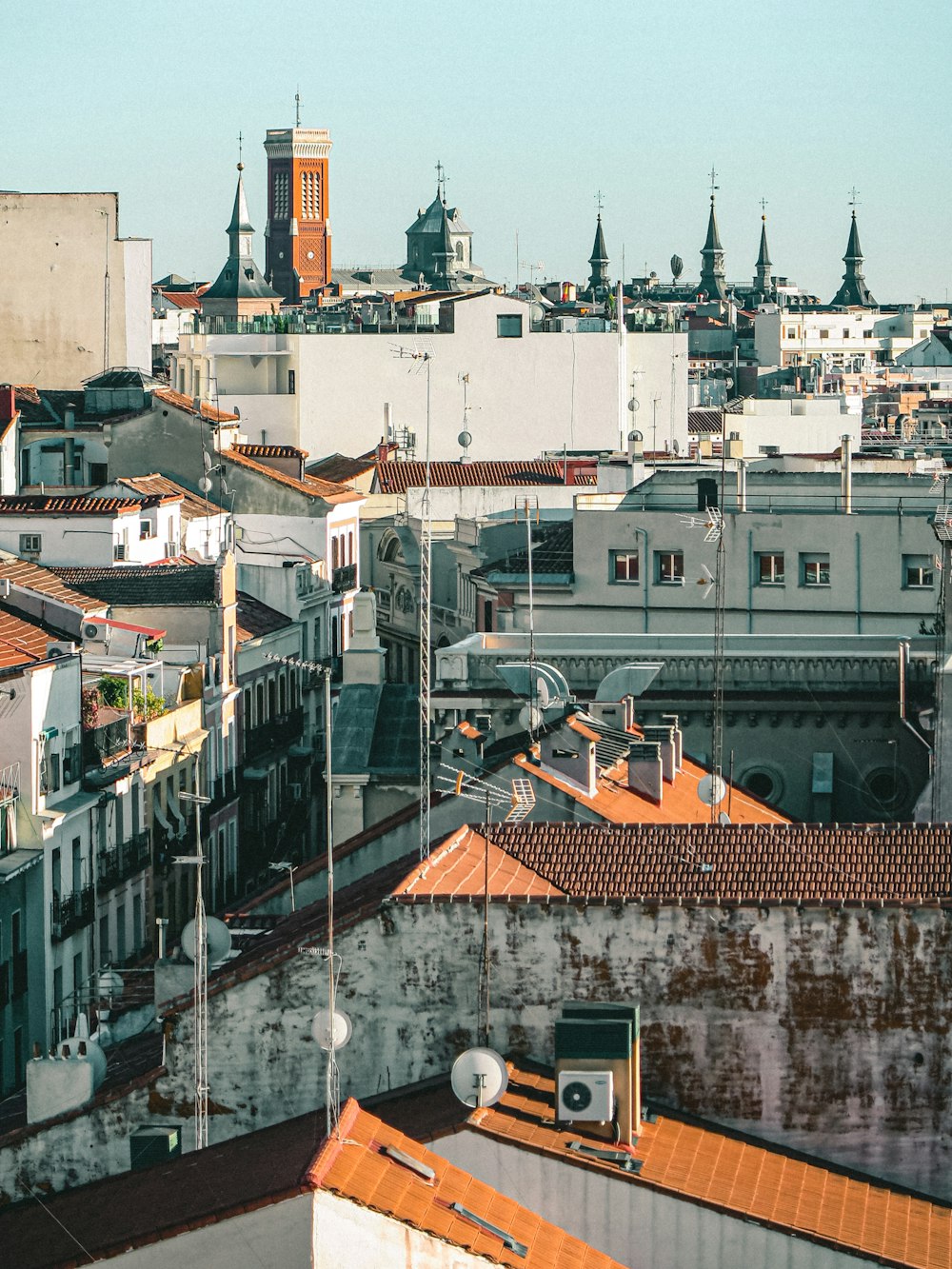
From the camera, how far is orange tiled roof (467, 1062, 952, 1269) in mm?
18688

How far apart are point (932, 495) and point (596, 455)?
35957 mm

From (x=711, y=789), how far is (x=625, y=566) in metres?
16.0

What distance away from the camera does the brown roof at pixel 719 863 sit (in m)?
20.7

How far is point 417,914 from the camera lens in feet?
66.3

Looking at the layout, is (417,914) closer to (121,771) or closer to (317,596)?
(121,771)

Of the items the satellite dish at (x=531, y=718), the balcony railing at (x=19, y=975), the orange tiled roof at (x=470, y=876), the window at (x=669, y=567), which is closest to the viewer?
the orange tiled roof at (x=470, y=876)

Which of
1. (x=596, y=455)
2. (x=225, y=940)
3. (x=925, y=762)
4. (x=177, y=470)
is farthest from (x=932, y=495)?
(x=596, y=455)

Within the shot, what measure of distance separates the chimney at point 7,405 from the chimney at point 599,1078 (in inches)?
1756

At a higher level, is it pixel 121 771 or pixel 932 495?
pixel 932 495

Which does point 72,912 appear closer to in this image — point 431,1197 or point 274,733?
point 274,733

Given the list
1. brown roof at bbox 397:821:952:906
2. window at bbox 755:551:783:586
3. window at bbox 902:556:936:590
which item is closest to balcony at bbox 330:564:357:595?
window at bbox 755:551:783:586

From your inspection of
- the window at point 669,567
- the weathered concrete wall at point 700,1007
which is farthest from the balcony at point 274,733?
the weathered concrete wall at point 700,1007

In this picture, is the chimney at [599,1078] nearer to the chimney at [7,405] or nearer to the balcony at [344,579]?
the balcony at [344,579]

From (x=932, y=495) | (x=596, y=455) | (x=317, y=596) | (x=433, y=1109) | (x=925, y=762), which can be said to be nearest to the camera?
(x=433, y=1109)
